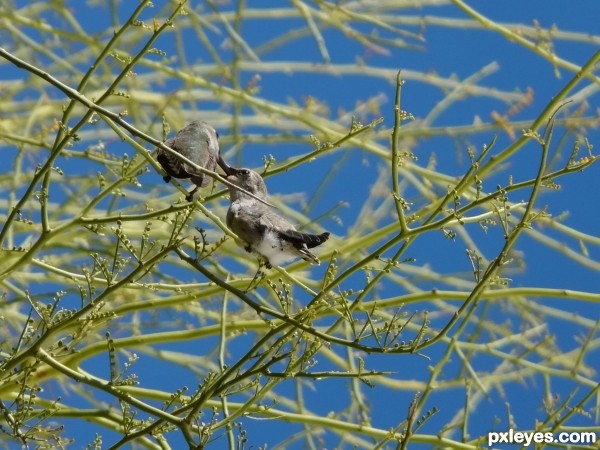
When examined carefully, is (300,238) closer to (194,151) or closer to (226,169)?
(194,151)

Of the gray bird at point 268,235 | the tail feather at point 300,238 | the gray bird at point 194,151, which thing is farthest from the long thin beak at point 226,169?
the tail feather at point 300,238

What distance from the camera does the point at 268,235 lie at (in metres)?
1.86

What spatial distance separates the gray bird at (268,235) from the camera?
6.04 feet

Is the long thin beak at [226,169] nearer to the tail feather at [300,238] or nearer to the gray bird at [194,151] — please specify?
the gray bird at [194,151]

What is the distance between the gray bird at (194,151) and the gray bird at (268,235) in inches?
3.4

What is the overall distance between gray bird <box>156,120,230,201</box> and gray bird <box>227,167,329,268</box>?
86 millimetres

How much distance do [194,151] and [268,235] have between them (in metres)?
0.24

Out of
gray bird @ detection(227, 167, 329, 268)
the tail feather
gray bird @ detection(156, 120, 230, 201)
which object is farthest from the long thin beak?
the tail feather

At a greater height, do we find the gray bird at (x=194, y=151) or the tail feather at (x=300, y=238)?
the gray bird at (x=194, y=151)

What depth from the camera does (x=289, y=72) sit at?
3609 millimetres

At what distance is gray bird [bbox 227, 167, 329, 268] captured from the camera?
184cm

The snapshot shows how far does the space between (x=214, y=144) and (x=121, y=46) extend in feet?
5.42

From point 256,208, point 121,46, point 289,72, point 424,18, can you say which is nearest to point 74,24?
point 121,46

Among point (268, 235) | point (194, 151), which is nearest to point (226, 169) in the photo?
point (194, 151)
